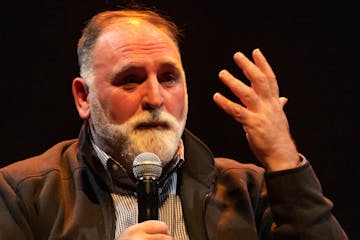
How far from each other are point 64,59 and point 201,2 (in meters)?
0.56

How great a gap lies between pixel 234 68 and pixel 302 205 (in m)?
0.93

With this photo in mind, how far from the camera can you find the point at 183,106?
6.24 feet

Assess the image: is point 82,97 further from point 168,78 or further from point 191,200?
point 191,200

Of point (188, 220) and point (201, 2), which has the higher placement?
point (201, 2)

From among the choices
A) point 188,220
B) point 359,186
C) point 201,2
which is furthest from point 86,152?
point 359,186

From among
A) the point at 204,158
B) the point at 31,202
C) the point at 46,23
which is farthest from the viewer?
the point at 46,23

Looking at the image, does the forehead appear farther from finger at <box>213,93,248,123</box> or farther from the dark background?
the dark background

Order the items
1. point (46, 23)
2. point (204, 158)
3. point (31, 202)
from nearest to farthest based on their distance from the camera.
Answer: point (31, 202) → point (204, 158) → point (46, 23)

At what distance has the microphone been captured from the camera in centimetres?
144

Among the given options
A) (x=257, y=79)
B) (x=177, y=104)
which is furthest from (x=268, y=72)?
(x=177, y=104)

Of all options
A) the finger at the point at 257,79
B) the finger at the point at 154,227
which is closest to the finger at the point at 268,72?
the finger at the point at 257,79

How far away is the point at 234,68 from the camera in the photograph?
8.39 ft

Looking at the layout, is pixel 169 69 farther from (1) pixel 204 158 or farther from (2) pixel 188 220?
(2) pixel 188 220

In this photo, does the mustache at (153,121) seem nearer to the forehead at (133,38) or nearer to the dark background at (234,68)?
the forehead at (133,38)
